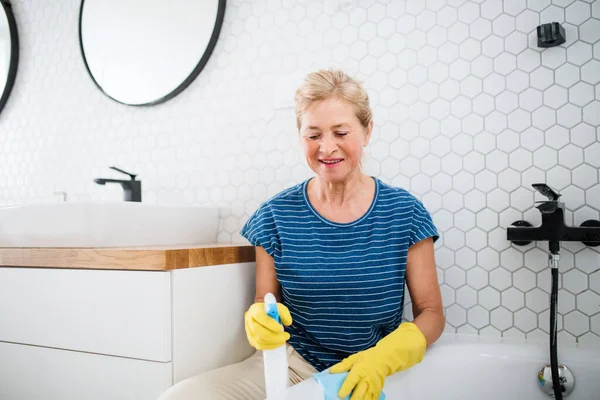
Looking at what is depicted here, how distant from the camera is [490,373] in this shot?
120cm

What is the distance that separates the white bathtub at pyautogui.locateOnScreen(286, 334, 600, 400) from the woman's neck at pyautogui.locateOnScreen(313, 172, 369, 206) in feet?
1.50

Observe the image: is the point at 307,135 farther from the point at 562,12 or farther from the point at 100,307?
the point at 562,12

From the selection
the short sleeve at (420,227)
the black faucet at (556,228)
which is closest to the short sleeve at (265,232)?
the short sleeve at (420,227)

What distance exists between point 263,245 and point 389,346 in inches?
17.6

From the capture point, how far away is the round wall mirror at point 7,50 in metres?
2.34

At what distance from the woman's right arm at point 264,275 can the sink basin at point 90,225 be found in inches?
15.5

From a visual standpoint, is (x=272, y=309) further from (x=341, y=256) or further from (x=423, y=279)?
(x=423, y=279)

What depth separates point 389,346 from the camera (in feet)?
3.41

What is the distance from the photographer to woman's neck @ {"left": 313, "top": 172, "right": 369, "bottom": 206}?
130 cm

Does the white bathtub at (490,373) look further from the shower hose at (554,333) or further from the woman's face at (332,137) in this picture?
the woman's face at (332,137)

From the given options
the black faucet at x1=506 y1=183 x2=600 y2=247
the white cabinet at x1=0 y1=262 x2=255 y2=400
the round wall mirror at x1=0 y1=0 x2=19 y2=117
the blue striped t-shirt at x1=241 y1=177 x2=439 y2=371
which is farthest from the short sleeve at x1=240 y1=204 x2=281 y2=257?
the round wall mirror at x1=0 y1=0 x2=19 y2=117

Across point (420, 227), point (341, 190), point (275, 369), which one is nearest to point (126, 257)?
point (275, 369)

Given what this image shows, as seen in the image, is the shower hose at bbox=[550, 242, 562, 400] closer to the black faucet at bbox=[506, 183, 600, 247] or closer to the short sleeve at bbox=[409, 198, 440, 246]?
the black faucet at bbox=[506, 183, 600, 247]

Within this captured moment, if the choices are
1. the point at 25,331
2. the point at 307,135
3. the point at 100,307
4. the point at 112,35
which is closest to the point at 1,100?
the point at 112,35
